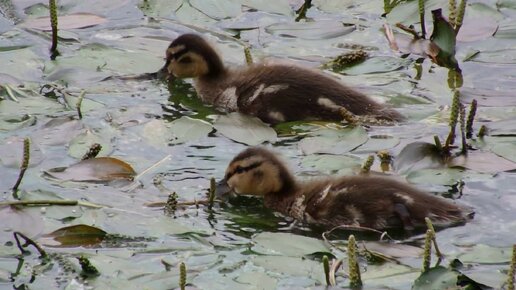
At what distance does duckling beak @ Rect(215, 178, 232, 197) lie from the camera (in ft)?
15.8

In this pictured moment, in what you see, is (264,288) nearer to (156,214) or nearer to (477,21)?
(156,214)

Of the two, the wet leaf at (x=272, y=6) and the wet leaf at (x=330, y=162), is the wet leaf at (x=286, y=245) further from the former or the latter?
the wet leaf at (x=272, y=6)

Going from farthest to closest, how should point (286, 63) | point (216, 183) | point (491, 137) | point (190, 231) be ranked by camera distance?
1. point (286, 63)
2. point (491, 137)
3. point (216, 183)
4. point (190, 231)

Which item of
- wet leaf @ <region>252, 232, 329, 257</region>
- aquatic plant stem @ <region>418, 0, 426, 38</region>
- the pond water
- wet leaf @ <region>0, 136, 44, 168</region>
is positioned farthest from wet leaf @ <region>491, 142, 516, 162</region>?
wet leaf @ <region>0, 136, 44, 168</region>

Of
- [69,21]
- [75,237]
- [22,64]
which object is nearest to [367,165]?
[75,237]

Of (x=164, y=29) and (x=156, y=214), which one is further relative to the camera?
(x=164, y=29)

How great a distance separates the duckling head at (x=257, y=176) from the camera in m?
4.83

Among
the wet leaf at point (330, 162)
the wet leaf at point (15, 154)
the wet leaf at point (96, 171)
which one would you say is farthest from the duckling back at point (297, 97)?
the wet leaf at point (15, 154)

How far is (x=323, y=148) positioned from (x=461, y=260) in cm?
102

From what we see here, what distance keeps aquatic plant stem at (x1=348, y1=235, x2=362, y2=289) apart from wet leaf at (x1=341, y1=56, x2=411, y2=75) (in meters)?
1.98

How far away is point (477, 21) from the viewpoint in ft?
20.9

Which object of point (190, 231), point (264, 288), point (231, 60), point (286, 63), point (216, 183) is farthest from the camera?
point (231, 60)

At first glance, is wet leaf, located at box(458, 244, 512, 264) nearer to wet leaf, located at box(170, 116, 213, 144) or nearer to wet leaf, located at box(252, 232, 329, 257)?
wet leaf, located at box(252, 232, 329, 257)

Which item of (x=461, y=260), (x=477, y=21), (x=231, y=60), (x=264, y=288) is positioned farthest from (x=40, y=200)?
(x=477, y=21)
